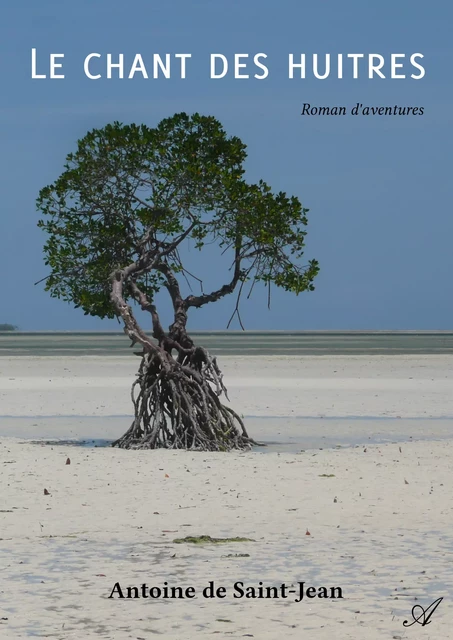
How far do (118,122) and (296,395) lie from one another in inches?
538

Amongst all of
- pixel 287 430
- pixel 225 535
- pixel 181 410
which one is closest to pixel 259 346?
pixel 287 430

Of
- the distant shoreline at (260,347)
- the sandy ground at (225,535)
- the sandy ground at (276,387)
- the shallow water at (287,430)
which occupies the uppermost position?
the distant shoreline at (260,347)

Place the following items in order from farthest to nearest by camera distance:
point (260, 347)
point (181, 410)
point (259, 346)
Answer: point (259, 346), point (260, 347), point (181, 410)

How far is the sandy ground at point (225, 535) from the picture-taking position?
8047 mm

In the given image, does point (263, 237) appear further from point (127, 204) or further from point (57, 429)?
point (57, 429)

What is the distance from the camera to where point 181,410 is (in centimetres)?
1923

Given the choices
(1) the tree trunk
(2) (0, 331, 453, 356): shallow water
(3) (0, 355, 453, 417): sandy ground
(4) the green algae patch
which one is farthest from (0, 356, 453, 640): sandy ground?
(2) (0, 331, 453, 356): shallow water

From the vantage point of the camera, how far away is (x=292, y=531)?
37.9 ft

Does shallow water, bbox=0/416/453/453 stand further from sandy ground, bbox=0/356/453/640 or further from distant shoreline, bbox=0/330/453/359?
distant shoreline, bbox=0/330/453/359

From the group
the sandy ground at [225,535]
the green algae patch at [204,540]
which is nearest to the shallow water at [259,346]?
the sandy ground at [225,535]

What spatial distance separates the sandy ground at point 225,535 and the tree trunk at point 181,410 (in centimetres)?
69

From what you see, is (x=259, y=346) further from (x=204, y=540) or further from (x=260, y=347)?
(x=204, y=540)

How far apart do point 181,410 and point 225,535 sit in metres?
8.00

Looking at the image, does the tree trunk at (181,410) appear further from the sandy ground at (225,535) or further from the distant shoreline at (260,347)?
the distant shoreline at (260,347)
